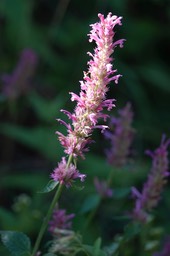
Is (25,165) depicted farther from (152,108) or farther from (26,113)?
(152,108)

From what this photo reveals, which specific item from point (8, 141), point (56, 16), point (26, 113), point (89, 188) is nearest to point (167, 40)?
point (56, 16)

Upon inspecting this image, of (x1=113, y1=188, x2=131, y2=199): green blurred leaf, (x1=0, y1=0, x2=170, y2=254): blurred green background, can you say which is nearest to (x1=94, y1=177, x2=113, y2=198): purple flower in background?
(x1=113, y1=188, x2=131, y2=199): green blurred leaf

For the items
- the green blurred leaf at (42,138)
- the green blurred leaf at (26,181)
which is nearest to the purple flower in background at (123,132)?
the green blurred leaf at (26,181)

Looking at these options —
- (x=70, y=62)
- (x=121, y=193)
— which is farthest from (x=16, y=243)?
(x=70, y=62)

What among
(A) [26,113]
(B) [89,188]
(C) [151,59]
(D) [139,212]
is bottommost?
(D) [139,212]

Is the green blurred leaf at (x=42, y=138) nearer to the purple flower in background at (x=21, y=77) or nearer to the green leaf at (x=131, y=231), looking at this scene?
the purple flower in background at (x=21, y=77)

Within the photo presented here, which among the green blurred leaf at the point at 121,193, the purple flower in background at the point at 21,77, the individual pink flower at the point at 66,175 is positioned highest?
the purple flower in background at the point at 21,77

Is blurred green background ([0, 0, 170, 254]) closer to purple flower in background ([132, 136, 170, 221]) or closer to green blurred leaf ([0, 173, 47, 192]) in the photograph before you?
green blurred leaf ([0, 173, 47, 192])
